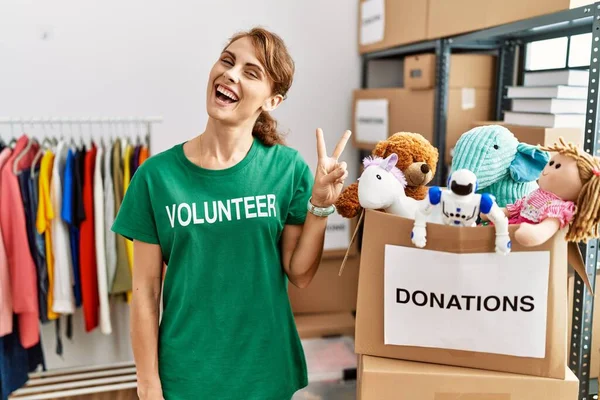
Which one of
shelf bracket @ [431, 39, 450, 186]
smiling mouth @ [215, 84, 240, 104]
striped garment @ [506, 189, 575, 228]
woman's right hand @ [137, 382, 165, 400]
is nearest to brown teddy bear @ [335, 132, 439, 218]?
striped garment @ [506, 189, 575, 228]

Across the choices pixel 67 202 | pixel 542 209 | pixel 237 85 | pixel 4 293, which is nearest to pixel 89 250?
pixel 67 202

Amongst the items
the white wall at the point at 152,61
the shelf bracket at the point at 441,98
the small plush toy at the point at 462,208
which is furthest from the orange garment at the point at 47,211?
the small plush toy at the point at 462,208

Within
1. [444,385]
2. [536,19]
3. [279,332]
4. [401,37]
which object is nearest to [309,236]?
[279,332]

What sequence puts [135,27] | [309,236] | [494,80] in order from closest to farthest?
[309,236]
[494,80]
[135,27]

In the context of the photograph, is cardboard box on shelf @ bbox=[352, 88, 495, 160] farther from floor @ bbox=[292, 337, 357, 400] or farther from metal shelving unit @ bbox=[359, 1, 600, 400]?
floor @ bbox=[292, 337, 357, 400]

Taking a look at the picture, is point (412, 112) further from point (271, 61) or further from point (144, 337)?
point (144, 337)

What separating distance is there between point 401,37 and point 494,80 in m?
0.48

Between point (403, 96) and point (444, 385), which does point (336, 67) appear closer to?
point (403, 96)

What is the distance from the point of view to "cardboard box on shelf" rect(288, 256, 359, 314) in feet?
8.27

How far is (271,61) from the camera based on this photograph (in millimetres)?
1098

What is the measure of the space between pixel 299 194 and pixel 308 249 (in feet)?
0.42

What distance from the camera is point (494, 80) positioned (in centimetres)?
205

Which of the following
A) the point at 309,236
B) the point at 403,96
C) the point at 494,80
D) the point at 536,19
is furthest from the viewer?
the point at 403,96

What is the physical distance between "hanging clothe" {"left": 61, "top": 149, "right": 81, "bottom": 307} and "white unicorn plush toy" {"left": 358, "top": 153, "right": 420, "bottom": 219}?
4.91 feet
